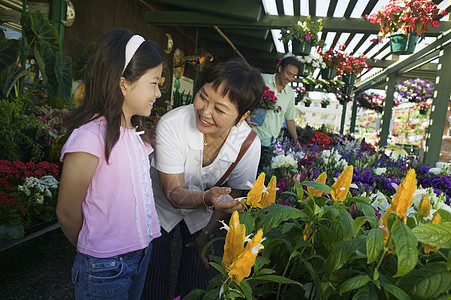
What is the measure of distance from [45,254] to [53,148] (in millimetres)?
981

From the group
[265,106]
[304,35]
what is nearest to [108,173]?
[265,106]

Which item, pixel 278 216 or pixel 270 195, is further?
pixel 270 195

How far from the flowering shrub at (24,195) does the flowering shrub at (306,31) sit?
403 centimetres

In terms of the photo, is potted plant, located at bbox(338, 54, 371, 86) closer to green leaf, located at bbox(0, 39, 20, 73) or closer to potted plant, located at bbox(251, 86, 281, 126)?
potted plant, located at bbox(251, 86, 281, 126)

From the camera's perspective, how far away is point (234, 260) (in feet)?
2.00

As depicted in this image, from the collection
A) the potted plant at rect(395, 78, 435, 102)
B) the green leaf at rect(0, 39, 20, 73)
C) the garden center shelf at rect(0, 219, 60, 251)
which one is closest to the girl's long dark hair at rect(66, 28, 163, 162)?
the garden center shelf at rect(0, 219, 60, 251)

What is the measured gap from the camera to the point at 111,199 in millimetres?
1247

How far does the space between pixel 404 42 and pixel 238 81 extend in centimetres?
388

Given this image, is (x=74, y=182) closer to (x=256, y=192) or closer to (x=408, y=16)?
(x=256, y=192)

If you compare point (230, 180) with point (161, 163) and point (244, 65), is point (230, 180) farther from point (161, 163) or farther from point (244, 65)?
point (244, 65)

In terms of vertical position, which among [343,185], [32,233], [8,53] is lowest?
[32,233]

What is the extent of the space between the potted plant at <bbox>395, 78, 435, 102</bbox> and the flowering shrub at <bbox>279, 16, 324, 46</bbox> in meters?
5.97

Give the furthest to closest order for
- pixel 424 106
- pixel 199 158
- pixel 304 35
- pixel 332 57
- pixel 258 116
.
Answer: pixel 424 106 < pixel 332 57 < pixel 304 35 < pixel 258 116 < pixel 199 158

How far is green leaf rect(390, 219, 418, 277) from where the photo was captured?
1.71 feet
